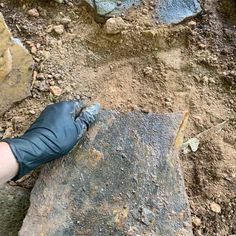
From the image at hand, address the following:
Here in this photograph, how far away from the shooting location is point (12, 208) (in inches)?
84.2

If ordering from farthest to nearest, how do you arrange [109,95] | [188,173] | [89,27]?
1. [89,27]
2. [109,95]
3. [188,173]

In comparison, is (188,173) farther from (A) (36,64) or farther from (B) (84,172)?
(A) (36,64)

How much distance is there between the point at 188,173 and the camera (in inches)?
87.5

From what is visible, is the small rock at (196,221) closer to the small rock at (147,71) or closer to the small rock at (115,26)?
→ the small rock at (147,71)

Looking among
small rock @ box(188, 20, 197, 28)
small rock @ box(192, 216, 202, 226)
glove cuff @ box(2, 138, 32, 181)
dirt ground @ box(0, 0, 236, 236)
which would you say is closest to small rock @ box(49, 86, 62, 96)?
dirt ground @ box(0, 0, 236, 236)

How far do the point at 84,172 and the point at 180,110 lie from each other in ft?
1.83

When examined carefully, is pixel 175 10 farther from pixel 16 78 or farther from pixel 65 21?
pixel 16 78

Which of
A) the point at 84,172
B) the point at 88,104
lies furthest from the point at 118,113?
the point at 84,172

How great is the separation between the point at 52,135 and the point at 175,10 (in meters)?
0.92

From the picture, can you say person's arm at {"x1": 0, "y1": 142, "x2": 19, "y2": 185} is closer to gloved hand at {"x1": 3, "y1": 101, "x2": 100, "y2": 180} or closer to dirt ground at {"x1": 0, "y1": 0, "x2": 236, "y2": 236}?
gloved hand at {"x1": 3, "y1": 101, "x2": 100, "y2": 180}

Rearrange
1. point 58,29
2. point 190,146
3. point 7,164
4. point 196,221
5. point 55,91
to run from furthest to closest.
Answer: point 58,29, point 55,91, point 190,146, point 196,221, point 7,164

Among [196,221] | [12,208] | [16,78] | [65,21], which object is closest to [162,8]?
[65,21]

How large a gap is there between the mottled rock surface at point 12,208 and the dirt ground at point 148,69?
0.98ft

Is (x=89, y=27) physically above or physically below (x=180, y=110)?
above
